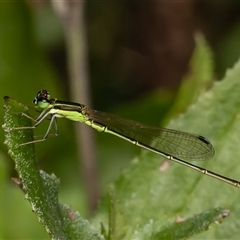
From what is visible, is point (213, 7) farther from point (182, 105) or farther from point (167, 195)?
point (167, 195)

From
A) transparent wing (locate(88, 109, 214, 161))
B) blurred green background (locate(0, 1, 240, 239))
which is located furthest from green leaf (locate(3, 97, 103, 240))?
blurred green background (locate(0, 1, 240, 239))

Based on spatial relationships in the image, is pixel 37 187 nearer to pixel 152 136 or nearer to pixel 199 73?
pixel 152 136

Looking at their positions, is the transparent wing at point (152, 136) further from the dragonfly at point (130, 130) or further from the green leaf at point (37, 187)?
the green leaf at point (37, 187)

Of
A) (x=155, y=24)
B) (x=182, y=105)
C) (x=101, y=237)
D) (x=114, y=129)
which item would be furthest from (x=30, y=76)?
(x=155, y=24)

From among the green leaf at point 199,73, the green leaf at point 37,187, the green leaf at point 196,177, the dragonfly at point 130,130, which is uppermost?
the green leaf at point 199,73

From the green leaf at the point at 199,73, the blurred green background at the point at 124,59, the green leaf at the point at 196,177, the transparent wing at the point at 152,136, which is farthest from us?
the blurred green background at the point at 124,59

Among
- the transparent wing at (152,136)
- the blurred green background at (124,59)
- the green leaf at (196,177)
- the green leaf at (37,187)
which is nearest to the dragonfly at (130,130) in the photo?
the transparent wing at (152,136)
